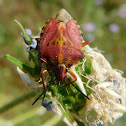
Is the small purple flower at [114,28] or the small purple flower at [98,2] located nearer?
the small purple flower at [114,28]

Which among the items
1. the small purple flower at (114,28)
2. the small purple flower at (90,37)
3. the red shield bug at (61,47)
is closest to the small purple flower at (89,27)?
the small purple flower at (90,37)

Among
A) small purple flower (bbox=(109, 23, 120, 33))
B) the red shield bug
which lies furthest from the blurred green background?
the red shield bug

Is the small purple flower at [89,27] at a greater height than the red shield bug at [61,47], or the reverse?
the small purple flower at [89,27]

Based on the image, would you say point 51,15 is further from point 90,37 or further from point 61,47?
point 61,47

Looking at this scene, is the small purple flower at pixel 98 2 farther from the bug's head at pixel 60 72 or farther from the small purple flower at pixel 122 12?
the bug's head at pixel 60 72

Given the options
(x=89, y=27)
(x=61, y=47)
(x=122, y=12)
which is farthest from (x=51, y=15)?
(x=61, y=47)

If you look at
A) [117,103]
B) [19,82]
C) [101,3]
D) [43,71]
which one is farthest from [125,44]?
[43,71]

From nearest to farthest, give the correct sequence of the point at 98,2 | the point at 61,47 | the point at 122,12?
1. the point at 61,47
2. the point at 98,2
3. the point at 122,12

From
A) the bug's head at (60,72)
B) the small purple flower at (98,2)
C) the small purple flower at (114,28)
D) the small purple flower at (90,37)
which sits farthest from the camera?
the small purple flower at (98,2)
